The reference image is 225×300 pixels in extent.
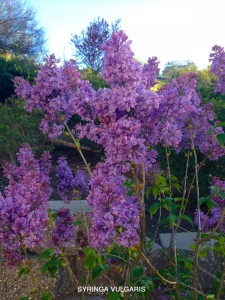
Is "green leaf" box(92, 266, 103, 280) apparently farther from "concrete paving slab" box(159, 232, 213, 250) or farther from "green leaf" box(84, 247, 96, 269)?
"concrete paving slab" box(159, 232, 213, 250)

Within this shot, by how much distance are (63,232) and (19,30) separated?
2475 centimetres

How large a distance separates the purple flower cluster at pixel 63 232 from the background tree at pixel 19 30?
23.3 m

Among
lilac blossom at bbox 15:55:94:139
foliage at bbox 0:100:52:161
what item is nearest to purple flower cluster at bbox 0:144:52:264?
lilac blossom at bbox 15:55:94:139

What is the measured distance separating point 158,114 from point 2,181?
4.43 metres

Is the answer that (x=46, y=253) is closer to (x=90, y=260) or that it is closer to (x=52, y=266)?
(x=52, y=266)

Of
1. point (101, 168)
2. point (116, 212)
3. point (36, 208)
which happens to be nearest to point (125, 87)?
point (101, 168)

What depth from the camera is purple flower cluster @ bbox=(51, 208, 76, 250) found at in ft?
7.88

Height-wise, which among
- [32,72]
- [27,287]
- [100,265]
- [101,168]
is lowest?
[27,287]

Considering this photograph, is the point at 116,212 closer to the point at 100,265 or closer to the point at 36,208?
the point at 36,208

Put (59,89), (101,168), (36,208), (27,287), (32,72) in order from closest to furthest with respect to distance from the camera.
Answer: (101,168)
(36,208)
(59,89)
(27,287)
(32,72)

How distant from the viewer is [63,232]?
2422 mm

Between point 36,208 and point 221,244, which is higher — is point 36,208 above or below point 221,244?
above

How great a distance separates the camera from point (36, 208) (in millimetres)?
2166

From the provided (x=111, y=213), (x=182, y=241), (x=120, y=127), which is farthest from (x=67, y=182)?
(x=182, y=241)
